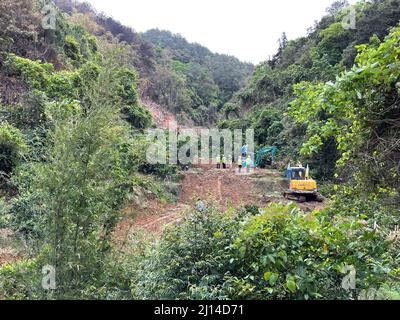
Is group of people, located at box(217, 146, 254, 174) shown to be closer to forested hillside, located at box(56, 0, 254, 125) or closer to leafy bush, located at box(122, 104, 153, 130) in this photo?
leafy bush, located at box(122, 104, 153, 130)

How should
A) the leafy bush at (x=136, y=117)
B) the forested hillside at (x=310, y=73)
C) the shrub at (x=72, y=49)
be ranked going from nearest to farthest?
the leafy bush at (x=136, y=117) → the shrub at (x=72, y=49) → the forested hillside at (x=310, y=73)

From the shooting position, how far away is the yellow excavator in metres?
14.8

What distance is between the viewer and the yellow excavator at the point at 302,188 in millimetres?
14797

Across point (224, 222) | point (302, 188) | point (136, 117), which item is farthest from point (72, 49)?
point (224, 222)

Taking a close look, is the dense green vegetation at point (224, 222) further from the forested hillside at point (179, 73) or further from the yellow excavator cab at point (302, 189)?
the forested hillside at point (179, 73)

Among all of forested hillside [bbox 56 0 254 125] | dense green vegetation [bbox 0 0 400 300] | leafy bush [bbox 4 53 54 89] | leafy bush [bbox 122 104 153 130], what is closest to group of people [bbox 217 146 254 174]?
leafy bush [bbox 122 104 153 130]

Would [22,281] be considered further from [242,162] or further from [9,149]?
[242,162]

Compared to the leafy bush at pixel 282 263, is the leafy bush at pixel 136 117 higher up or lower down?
higher up

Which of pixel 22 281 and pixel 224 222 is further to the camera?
pixel 22 281

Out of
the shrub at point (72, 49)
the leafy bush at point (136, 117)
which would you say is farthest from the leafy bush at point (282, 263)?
the shrub at point (72, 49)

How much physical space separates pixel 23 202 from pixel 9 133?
153 inches

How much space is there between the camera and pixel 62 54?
1816cm

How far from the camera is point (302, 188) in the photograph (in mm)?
14820
